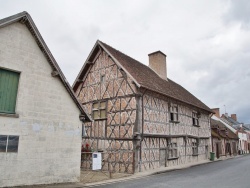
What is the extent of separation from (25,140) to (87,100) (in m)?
9.77

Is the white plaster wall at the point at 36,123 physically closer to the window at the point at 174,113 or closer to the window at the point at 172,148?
the window at the point at 172,148

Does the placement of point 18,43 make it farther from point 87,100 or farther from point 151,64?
point 151,64

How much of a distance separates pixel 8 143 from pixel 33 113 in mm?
1457

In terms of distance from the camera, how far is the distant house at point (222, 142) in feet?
90.9

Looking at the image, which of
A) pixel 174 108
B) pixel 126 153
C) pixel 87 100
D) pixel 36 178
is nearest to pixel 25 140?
pixel 36 178

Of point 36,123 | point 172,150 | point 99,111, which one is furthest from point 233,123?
point 36,123

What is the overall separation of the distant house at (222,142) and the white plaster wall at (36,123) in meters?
20.7

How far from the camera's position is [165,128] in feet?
56.0

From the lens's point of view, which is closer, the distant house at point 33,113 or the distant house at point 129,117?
the distant house at point 33,113

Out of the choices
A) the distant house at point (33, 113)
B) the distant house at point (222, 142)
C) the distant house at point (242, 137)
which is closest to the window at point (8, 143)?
the distant house at point (33, 113)

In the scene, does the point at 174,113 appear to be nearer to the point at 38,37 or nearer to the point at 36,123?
the point at 36,123

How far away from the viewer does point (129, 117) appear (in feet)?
49.7

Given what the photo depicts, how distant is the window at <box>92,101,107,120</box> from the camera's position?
56.3 feet

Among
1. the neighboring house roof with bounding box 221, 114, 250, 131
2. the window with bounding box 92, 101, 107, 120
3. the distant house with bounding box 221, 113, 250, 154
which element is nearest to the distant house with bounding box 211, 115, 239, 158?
the distant house with bounding box 221, 113, 250, 154
